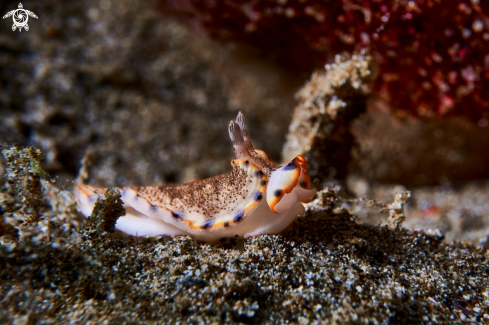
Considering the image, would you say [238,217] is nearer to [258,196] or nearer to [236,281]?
[258,196]

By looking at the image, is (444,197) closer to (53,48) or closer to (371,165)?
(371,165)

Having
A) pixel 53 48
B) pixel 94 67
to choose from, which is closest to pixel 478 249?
pixel 94 67

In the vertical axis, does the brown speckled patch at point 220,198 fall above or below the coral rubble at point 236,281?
above

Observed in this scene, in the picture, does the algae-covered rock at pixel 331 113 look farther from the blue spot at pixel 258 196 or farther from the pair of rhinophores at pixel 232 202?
the blue spot at pixel 258 196

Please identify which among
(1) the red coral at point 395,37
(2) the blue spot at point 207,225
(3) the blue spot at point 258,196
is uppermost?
(1) the red coral at point 395,37

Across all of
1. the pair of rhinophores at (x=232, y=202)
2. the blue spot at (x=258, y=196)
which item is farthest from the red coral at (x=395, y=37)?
the blue spot at (x=258, y=196)

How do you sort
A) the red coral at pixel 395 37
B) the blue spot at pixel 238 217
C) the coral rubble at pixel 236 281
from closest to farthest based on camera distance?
the coral rubble at pixel 236 281, the blue spot at pixel 238 217, the red coral at pixel 395 37

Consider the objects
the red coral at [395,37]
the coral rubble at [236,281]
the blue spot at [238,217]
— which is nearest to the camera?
the coral rubble at [236,281]

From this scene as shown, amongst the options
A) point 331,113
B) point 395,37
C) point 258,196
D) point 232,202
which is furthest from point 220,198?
point 395,37
